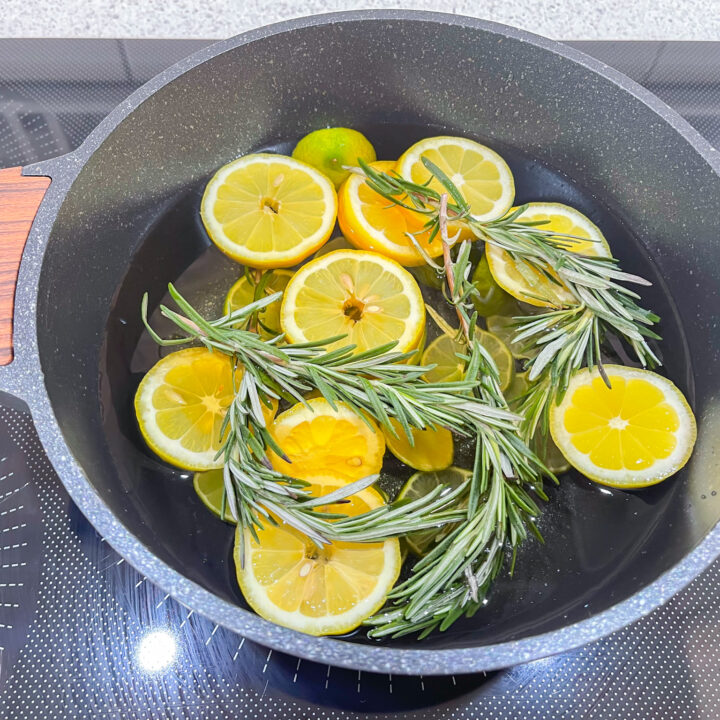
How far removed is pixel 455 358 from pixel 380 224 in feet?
0.83

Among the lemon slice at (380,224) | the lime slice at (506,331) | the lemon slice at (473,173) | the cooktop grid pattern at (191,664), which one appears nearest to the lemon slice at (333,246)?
the lemon slice at (380,224)

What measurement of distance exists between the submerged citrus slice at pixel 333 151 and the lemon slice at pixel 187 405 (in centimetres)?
40

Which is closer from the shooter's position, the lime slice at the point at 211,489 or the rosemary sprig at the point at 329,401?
the rosemary sprig at the point at 329,401

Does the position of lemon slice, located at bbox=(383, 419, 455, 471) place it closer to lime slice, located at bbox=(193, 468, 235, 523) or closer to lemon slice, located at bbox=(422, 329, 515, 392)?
lemon slice, located at bbox=(422, 329, 515, 392)

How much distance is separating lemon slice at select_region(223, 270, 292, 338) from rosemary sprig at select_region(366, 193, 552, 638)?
0.32 metres

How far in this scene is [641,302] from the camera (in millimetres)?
1108

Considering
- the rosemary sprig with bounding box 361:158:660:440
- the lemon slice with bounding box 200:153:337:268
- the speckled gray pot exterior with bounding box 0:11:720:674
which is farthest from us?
the lemon slice with bounding box 200:153:337:268

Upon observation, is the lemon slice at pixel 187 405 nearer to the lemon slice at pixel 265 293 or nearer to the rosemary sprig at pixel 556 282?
the lemon slice at pixel 265 293

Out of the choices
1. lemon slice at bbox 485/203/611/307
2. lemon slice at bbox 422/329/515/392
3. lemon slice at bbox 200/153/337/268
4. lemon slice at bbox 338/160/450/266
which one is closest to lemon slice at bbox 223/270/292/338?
lemon slice at bbox 200/153/337/268

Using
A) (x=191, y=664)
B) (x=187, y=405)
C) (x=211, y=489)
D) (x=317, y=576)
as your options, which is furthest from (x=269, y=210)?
(x=191, y=664)

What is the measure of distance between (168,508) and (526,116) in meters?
0.92

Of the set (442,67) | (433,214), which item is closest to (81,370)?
(433,214)

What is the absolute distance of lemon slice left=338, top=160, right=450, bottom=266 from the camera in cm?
103

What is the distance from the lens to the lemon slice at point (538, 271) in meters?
0.99
